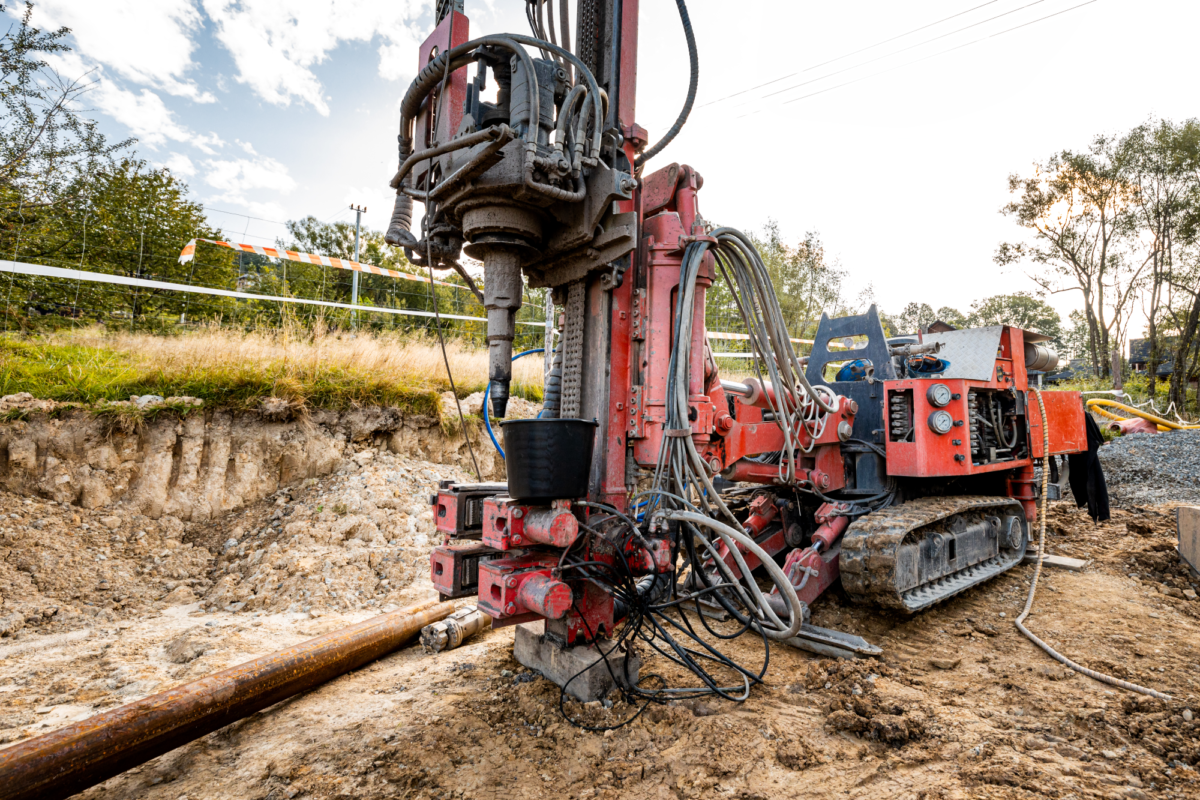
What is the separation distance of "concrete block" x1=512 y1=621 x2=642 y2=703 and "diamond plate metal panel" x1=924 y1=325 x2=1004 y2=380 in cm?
367

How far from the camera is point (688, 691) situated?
2.95 m

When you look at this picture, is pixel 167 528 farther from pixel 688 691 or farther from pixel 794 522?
pixel 794 522

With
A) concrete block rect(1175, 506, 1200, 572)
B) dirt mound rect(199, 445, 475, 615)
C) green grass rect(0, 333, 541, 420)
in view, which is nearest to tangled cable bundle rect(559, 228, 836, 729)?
dirt mound rect(199, 445, 475, 615)

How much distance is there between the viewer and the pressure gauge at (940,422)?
4.12 meters

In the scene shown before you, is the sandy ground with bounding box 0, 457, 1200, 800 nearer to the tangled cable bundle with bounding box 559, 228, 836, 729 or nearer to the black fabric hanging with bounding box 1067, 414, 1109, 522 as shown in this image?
the tangled cable bundle with bounding box 559, 228, 836, 729

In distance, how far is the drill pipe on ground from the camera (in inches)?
77.7

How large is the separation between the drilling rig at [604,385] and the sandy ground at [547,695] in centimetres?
34

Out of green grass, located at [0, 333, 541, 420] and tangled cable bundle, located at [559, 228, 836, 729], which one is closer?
tangled cable bundle, located at [559, 228, 836, 729]

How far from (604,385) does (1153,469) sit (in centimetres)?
1039

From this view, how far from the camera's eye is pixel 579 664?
2898 mm

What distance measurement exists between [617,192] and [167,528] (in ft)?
16.2

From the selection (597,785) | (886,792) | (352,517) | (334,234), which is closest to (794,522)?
(886,792)

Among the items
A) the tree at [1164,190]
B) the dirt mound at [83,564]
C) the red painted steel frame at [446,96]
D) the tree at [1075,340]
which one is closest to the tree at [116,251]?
the dirt mound at [83,564]

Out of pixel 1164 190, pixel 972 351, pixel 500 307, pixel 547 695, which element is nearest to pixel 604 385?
pixel 500 307
